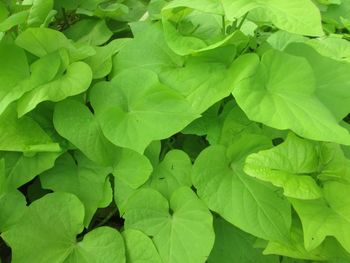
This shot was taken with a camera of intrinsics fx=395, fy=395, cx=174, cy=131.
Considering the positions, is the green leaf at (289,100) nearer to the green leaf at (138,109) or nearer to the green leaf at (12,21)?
the green leaf at (138,109)

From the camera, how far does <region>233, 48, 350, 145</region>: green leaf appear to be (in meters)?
0.67

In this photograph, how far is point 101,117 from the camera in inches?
29.6

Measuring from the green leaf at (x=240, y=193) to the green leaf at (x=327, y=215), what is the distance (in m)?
0.05

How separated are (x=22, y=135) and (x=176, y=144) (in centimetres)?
33

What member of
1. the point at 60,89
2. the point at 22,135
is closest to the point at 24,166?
the point at 22,135

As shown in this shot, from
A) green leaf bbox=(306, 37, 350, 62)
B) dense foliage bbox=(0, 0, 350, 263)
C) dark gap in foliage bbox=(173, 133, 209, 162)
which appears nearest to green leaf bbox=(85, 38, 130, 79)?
dense foliage bbox=(0, 0, 350, 263)

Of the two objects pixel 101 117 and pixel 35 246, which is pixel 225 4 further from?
pixel 35 246

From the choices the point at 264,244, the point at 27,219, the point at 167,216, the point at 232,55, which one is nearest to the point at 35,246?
the point at 27,219

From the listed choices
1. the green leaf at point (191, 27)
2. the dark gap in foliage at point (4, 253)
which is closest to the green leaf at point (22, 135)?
the dark gap in foliage at point (4, 253)

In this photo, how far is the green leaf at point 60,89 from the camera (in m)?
0.75

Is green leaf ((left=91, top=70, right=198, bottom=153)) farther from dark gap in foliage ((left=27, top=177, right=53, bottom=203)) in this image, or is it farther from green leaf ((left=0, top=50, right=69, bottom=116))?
dark gap in foliage ((left=27, top=177, right=53, bottom=203))

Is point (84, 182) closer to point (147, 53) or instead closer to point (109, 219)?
point (109, 219)

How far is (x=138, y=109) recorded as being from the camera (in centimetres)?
79

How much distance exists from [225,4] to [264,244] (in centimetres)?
43
